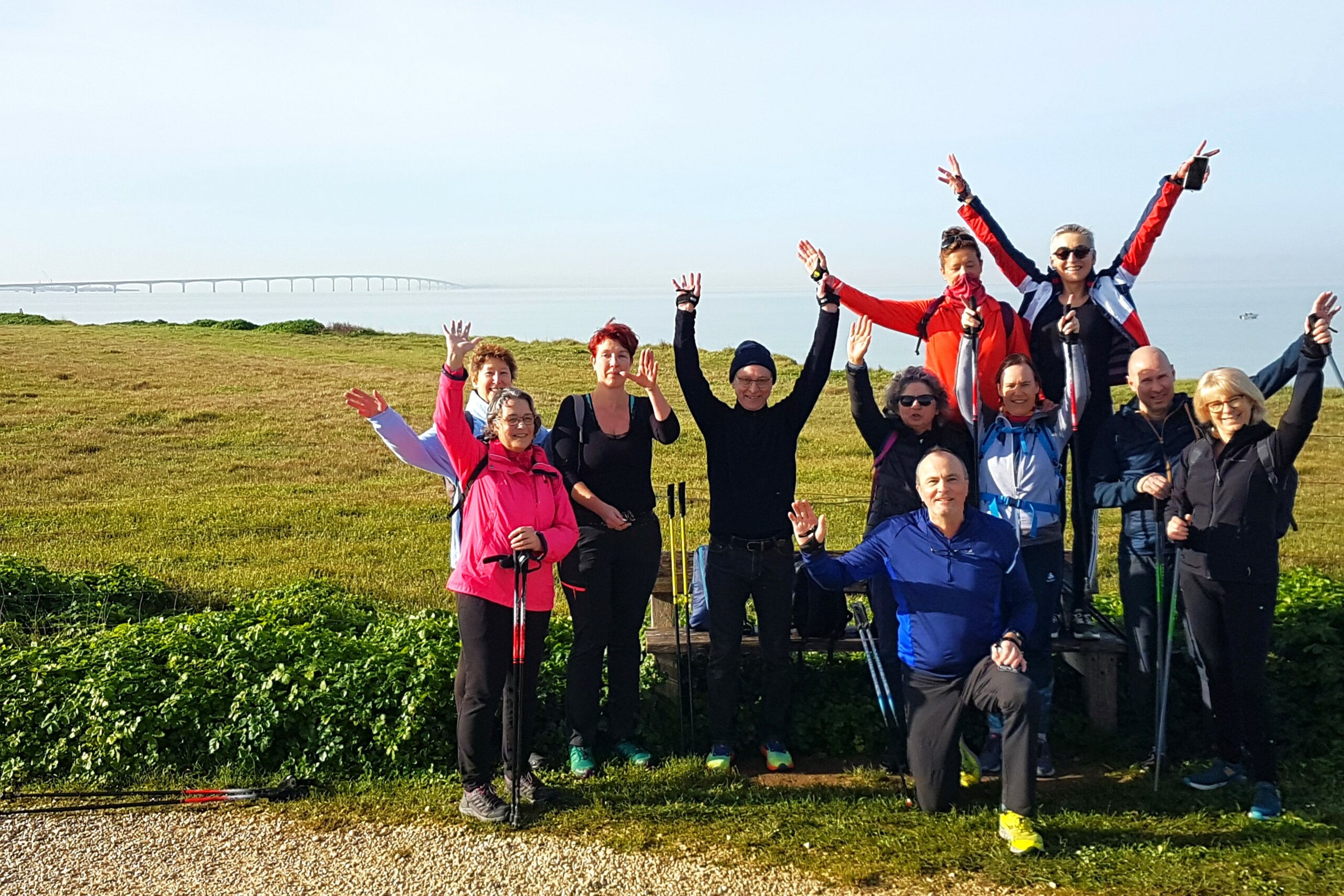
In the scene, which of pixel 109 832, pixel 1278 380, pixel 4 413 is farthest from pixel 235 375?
pixel 1278 380

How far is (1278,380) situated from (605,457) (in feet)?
12.7

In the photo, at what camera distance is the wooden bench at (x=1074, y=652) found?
721cm

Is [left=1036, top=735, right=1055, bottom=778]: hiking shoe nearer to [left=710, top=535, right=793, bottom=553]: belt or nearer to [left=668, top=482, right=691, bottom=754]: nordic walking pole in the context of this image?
[left=710, top=535, right=793, bottom=553]: belt

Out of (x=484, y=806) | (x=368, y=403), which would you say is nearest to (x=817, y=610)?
(x=484, y=806)

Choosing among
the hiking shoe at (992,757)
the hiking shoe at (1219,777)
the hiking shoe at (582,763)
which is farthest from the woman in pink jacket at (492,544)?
the hiking shoe at (1219,777)

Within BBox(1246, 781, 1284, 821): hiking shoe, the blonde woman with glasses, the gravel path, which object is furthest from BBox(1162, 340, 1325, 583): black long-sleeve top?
the gravel path

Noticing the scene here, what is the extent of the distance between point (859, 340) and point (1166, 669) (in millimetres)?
2639

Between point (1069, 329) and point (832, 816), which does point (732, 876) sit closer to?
point (832, 816)

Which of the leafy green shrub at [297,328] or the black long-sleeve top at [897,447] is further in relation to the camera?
the leafy green shrub at [297,328]

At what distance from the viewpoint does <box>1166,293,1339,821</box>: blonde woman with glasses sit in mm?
6090

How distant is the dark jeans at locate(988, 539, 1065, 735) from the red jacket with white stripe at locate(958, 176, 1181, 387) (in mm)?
1283

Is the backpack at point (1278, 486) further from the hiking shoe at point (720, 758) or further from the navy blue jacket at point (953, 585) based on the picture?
the hiking shoe at point (720, 758)

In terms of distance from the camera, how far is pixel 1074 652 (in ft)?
24.1

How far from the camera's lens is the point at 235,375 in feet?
114
